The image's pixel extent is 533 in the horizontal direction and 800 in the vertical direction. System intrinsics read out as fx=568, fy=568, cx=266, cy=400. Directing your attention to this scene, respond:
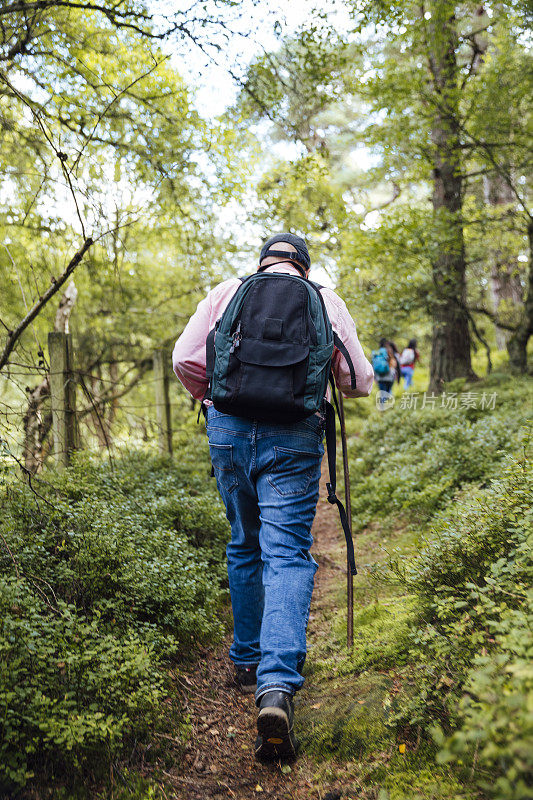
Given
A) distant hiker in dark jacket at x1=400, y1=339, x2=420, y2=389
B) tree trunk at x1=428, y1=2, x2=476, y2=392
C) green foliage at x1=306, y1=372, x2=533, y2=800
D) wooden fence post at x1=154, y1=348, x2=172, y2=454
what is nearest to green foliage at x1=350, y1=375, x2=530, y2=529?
green foliage at x1=306, y1=372, x2=533, y2=800

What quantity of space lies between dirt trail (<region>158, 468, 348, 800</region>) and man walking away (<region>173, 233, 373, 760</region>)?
9cm

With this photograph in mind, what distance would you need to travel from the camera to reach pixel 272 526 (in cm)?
274

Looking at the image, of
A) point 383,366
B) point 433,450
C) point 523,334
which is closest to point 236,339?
point 433,450

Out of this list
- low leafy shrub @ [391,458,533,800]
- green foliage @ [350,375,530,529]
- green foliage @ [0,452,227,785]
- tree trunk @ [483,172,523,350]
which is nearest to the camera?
low leafy shrub @ [391,458,533,800]

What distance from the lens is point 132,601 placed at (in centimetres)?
319

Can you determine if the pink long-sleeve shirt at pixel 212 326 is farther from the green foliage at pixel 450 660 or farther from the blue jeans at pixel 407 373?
the blue jeans at pixel 407 373

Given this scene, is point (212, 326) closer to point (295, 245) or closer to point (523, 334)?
point (295, 245)

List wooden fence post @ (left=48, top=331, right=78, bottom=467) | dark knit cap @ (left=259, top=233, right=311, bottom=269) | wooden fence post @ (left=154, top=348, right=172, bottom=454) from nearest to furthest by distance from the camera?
dark knit cap @ (left=259, top=233, right=311, bottom=269) < wooden fence post @ (left=48, top=331, right=78, bottom=467) < wooden fence post @ (left=154, top=348, right=172, bottom=454)

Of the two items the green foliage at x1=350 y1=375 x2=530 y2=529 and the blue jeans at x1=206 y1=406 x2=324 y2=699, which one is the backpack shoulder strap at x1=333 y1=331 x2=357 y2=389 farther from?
the green foliage at x1=350 y1=375 x2=530 y2=529

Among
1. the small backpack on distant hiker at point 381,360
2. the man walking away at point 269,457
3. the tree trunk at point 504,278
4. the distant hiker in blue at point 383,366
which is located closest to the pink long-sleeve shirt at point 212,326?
the man walking away at point 269,457

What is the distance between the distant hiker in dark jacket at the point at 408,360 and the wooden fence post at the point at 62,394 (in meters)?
11.2

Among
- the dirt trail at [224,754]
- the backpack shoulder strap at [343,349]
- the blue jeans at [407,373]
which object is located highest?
the backpack shoulder strap at [343,349]

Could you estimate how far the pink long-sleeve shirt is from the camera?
2.99 m

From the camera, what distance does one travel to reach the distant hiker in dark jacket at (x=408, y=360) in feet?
49.1
